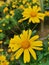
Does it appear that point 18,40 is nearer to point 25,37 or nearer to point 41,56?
point 25,37

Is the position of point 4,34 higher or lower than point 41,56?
lower

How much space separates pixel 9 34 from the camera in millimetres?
2441

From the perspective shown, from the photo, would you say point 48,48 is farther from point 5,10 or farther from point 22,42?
point 5,10

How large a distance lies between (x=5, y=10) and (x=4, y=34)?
54cm

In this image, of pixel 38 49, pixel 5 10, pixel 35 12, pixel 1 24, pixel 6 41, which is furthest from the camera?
pixel 5 10

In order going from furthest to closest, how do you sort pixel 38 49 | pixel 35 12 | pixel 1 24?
pixel 1 24
pixel 35 12
pixel 38 49

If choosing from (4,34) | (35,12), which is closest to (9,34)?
(4,34)

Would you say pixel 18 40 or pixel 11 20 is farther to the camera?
pixel 11 20

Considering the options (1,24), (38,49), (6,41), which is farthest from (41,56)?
(1,24)

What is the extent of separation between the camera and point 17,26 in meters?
2.43

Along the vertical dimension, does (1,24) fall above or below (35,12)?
below

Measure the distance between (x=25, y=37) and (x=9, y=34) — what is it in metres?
0.85

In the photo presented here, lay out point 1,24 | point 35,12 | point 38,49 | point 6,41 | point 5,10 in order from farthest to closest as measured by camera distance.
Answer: point 5,10, point 1,24, point 6,41, point 35,12, point 38,49

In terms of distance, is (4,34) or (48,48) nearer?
(48,48)
